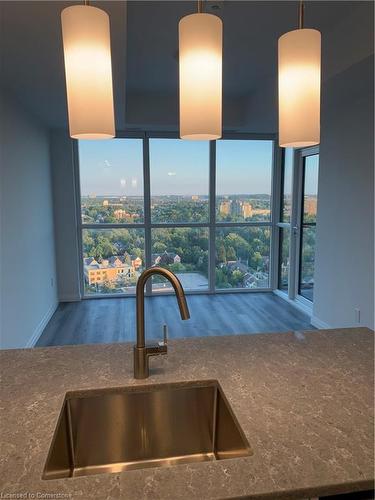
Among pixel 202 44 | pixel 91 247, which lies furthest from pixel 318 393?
pixel 91 247

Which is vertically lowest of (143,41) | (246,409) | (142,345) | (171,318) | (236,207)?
(171,318)

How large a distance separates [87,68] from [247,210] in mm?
5078

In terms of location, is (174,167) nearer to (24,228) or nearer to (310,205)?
(310,205)

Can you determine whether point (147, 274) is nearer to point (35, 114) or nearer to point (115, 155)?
point (35, 114)

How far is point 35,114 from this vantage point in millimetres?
3953

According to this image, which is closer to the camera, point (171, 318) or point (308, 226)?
point (171, 318)

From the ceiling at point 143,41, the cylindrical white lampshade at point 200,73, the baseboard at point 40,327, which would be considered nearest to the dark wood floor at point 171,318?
the baseboard at point 40,327

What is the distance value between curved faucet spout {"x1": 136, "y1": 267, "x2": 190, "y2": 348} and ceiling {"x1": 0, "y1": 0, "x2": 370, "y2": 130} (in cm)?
141

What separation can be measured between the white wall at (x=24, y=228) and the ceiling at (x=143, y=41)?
12.1 inches

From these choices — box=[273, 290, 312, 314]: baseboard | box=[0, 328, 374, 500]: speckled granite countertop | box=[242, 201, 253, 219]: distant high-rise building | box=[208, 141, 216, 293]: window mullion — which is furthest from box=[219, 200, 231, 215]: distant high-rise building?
box=[0, 328, 374, 500]: speckled granite countertop

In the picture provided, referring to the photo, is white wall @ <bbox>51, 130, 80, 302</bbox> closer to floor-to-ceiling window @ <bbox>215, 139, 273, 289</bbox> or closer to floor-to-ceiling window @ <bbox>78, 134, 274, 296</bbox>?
floor-to-ceiling window @ <bbox>78, 134, 274, 296</bbox>

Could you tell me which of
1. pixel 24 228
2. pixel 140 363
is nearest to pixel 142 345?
pixel 140 363

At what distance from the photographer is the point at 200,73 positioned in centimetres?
95

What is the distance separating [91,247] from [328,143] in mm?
3543
